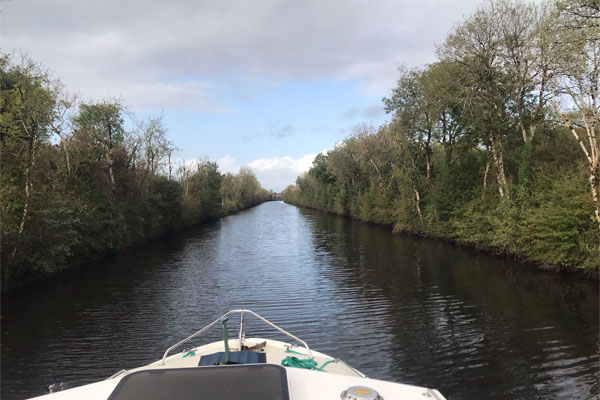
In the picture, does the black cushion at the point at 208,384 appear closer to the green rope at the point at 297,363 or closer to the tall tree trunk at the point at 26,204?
the green rope at the point at 297,363

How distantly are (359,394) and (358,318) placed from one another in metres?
7.97

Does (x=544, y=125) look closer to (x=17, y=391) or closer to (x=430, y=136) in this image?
(x=430, y=136)

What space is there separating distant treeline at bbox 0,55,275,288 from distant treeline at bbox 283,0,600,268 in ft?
67.1

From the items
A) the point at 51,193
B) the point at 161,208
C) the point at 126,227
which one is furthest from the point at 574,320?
the point at 161,208

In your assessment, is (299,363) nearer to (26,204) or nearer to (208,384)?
(208,384)

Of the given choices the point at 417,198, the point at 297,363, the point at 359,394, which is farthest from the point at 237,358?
the point at 417,198

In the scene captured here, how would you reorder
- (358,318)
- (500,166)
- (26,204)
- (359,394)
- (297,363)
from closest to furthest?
(359,394)
(297,363)
(358,318)
(26,204)
(500,166)

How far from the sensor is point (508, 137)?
71.9ft

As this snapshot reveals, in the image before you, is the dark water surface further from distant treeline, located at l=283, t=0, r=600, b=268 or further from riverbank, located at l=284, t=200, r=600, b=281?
distant treeline, located at l=283, t=0, r=600, b=268

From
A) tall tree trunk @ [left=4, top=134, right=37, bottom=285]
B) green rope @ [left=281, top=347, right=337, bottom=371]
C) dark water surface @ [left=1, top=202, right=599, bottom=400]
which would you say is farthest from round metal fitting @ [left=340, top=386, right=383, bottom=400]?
tall tree trunk @ [left=4, top=134, right=37, bottom=285]

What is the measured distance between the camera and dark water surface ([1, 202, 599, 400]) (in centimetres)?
714

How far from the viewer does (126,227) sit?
86.0 ft

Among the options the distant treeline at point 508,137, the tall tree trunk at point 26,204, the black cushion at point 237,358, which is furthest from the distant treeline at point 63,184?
the distant treeline at point 508,137

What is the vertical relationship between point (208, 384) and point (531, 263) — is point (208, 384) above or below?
above
